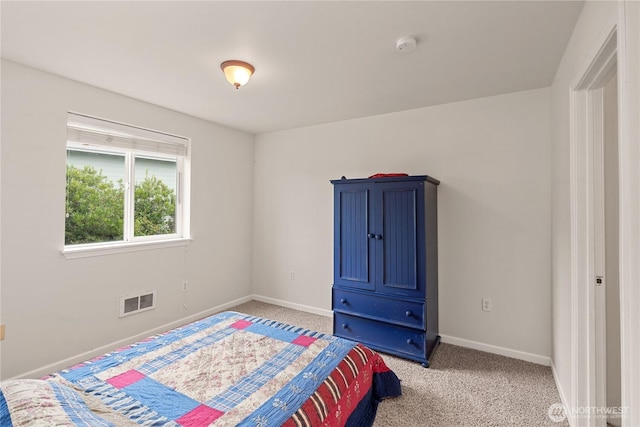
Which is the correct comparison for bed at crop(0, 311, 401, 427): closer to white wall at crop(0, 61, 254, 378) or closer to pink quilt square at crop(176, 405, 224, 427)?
pink quilt square at crop(176, 405, 224, 427)

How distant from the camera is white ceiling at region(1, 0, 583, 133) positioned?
5.43ft

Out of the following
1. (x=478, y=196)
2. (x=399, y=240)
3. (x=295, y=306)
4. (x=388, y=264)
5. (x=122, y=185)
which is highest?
(x=122, y=185)

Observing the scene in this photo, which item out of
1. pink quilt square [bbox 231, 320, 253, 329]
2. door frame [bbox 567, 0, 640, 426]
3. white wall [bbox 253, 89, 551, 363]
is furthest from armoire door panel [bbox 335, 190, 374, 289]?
door frame [bbox 567, 0, 640, 426]

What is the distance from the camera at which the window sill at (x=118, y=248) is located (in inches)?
102

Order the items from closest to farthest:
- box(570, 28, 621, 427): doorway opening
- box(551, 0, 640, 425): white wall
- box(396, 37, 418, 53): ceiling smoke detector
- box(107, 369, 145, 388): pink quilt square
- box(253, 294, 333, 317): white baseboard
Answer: box(551, 0, 640, 425): white wall
box(107, 369, 145, 388): pink quilt square
box(570, 28, 621, 427): doorway opening
box(396, 37, 418, 53): ceiling smoke detector
box(253, 294, 333, 317): white baseboard

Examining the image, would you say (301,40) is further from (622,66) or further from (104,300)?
(104,300)

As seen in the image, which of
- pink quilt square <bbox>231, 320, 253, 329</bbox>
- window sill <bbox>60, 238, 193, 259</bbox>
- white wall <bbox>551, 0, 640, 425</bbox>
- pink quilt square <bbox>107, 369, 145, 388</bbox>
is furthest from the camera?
window sill <bbox>60, 238, 193, 259</bbox>

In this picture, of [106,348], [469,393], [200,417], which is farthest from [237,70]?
[469,393]

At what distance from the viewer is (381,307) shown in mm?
2773

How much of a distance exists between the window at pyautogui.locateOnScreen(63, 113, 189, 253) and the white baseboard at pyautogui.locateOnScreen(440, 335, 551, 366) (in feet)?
10.2

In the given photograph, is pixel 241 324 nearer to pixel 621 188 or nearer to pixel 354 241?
pixel 354 241

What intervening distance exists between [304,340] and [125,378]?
971mm

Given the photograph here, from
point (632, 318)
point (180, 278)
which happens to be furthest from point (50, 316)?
point (632, 318)

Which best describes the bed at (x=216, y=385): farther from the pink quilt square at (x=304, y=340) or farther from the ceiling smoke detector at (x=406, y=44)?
the ceiling smoke detector at (x=406, y=44)
